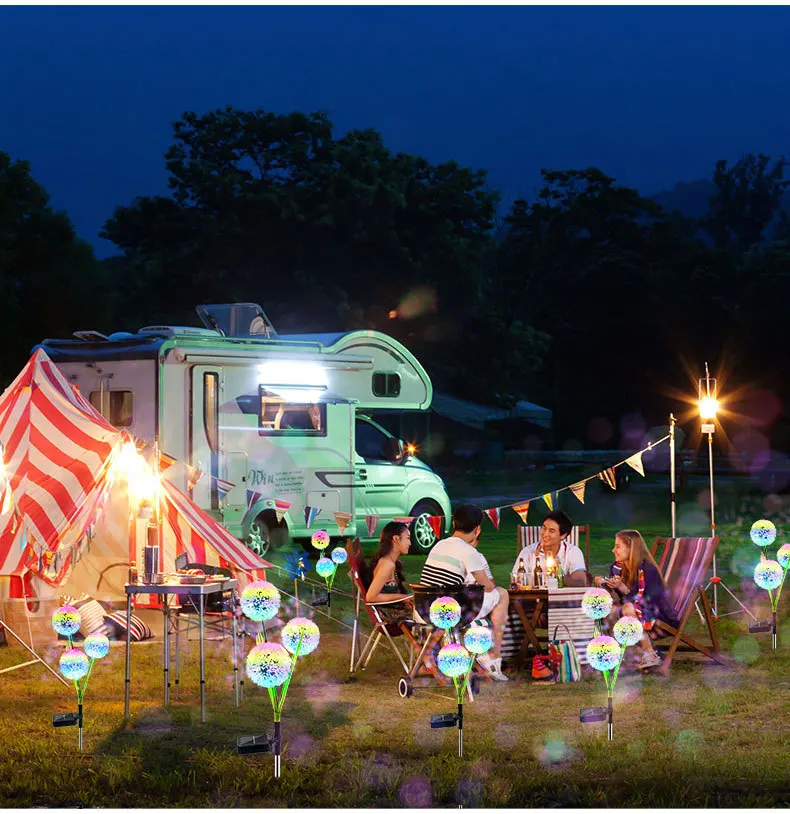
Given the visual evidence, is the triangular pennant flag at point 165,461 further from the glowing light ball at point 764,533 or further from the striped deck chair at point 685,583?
the glowing light ball at point 764,533

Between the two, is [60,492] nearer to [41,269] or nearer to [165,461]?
[165,461]

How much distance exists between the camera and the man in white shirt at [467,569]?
852cm

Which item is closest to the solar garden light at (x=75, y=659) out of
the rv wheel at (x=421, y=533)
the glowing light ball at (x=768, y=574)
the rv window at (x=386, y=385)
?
the glowing light ball at (x=768, y=574)

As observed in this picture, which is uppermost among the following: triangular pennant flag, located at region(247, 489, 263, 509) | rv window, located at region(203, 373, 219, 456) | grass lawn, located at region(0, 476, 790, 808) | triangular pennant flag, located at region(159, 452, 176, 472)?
rv window, located at region(203, 373, 219, 456)

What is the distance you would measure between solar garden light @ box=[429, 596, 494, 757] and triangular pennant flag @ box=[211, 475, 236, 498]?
6598 millimetres

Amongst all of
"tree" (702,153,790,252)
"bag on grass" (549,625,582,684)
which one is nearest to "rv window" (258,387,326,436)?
"bag on grass" (549,625,582,684)

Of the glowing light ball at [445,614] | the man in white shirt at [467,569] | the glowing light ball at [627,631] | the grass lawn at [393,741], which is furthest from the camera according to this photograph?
the man in white shirt at [467,569]

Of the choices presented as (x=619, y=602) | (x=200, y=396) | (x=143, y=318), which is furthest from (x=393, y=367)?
(x=143, y=318)

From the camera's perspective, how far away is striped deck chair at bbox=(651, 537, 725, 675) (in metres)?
9.09

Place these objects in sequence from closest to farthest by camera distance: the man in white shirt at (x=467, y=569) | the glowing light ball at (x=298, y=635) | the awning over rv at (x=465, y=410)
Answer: the glowing light ball at (x=298, y=635) → the man in white shirt at (x=467, y=569) → the awning over rv at (x=465, y=410)

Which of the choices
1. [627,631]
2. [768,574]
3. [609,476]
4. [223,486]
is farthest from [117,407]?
[627,631]

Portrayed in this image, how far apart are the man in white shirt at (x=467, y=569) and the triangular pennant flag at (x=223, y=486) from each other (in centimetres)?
556

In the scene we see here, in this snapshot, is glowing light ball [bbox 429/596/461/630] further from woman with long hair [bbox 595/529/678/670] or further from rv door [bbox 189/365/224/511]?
rv door [bbox 189/365/224/511]

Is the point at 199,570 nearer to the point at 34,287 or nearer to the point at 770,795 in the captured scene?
the point at 770,795
